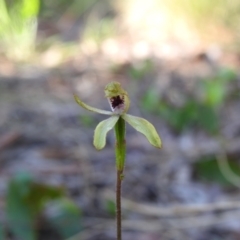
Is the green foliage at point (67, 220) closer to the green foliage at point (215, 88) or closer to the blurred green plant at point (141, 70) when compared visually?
the green foliage at point (215, 88)

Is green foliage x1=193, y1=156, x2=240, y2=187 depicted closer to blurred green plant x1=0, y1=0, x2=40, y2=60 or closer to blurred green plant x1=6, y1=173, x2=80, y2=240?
blurred green plant x1=6, y1=173, x2=80, y2=240

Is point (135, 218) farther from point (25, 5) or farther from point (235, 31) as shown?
point (235, 31)

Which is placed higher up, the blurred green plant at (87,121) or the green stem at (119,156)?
the blurred green plant at (87,121)

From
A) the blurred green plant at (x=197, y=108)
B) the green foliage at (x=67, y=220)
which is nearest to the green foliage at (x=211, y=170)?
the blurred green plant at (x=197, y=108)

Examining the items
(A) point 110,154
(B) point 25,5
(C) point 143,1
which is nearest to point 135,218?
(A) point 110,154

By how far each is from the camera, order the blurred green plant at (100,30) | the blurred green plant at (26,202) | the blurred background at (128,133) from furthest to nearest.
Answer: the blurred green plant at (100,30), the blurred background at (128,133), the blurred green plant at (26,202)

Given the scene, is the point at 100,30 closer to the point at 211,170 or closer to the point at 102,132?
the point at 211,170

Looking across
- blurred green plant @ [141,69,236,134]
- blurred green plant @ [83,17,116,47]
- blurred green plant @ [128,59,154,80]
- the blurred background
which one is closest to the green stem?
the blurred background
